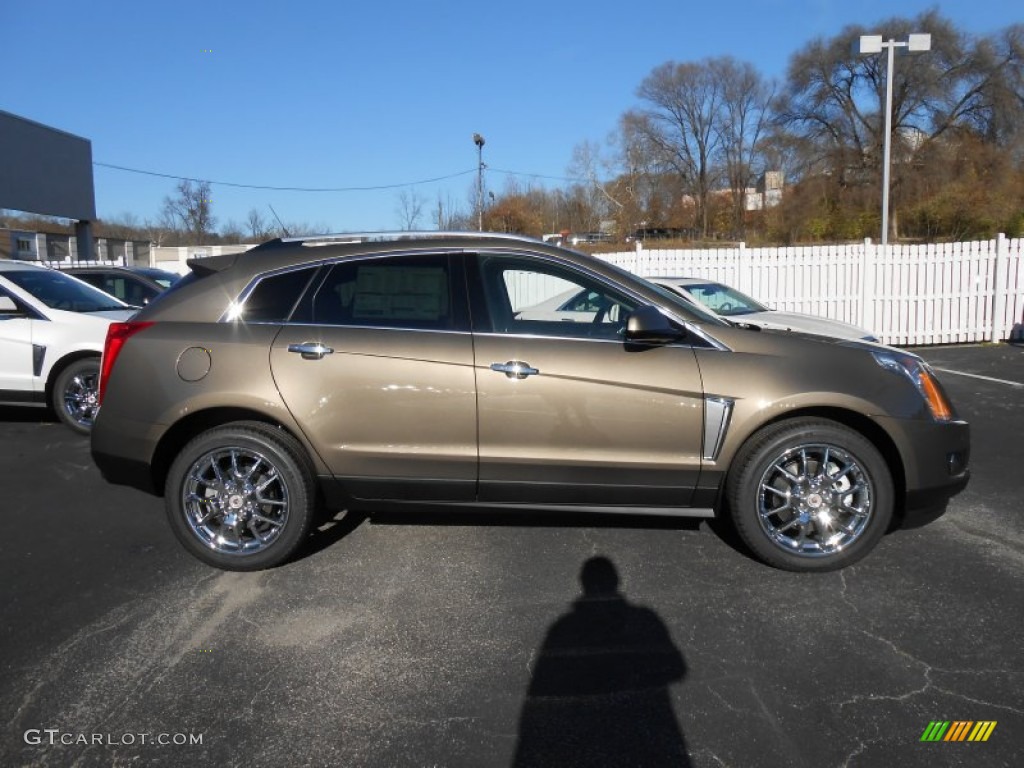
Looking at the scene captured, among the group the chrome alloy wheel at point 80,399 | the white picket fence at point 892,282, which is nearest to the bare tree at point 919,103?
the white picket fence at point 892,282

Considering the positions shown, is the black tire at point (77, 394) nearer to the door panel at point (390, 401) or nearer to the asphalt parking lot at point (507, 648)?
the asphalt parking lot at point (507, 648)

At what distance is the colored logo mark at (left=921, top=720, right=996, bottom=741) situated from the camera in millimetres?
2625

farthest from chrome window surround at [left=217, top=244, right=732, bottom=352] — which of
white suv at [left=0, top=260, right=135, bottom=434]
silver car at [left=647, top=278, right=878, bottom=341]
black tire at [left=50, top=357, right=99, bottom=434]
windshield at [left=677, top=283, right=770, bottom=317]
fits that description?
windshield at [left=677, top=283, right=770, bottom=317]

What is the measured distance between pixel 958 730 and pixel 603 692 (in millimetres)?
1233

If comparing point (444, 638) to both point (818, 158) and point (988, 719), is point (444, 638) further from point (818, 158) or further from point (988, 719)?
point (818, 158)

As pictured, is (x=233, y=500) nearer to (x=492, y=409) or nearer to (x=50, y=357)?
(x=492, y=409)

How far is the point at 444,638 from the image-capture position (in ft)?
11.1

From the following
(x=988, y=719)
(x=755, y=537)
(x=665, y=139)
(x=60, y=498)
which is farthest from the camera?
(x=665, y=139)

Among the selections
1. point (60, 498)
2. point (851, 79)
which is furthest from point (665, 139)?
point (60, 498)

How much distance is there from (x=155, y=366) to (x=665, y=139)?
58.4 m

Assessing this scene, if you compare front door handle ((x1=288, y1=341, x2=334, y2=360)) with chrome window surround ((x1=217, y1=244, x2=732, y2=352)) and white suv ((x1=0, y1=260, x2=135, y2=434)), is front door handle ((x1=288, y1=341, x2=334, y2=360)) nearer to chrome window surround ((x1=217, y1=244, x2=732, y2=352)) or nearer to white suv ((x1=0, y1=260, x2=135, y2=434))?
chrome window surround ((x1=217, y1=244, x2=732, y2=352))

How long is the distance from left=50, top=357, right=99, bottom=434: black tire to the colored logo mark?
733 cm

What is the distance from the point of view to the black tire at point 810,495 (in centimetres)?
389

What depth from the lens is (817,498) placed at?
3.94 m
